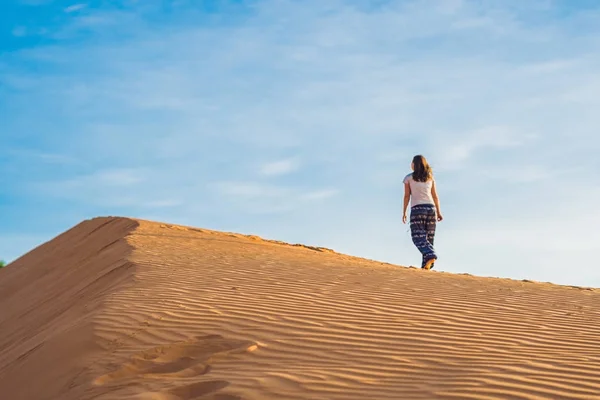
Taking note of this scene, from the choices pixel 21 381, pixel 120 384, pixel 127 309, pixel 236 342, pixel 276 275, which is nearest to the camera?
pixel 120 384

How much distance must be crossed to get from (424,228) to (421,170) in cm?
104

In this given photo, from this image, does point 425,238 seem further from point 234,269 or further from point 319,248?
point 234,269

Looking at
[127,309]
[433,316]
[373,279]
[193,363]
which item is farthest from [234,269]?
[193,363]

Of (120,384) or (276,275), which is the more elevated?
(276,275)

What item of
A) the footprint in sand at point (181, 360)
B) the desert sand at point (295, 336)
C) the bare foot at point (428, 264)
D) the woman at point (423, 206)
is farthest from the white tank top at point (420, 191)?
the footprint in sand at point (181, 360)

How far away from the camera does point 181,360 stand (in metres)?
6.25

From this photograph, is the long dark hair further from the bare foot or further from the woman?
the bare foot

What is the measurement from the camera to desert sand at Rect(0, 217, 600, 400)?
5.27 m

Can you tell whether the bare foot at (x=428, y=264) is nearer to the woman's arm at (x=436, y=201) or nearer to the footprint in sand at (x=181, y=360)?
the woman's arm at (x=436, y=201)

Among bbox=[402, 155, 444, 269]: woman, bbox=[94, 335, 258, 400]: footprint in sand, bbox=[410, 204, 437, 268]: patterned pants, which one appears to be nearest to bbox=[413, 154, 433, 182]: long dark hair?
bbox=[402, 155, 444, 269]: woman

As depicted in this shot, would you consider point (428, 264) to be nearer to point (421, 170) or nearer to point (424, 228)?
point (424, 228)

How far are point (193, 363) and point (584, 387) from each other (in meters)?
2.81

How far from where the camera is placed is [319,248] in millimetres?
16938

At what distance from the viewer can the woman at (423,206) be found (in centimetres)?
1371
